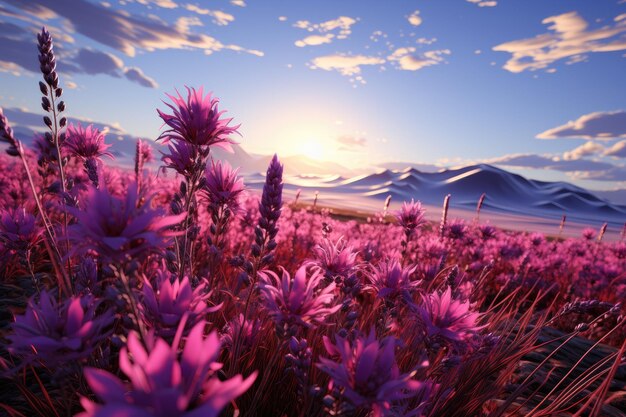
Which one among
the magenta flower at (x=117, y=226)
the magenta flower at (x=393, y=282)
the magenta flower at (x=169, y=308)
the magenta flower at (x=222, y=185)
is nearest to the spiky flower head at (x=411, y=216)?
the magenta flower at (x=393, y=282)

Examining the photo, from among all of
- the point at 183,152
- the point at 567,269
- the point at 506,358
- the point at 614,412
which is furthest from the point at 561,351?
the point at 183,152

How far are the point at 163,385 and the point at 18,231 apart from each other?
2.33m

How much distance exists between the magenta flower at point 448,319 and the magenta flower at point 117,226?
1.50 m

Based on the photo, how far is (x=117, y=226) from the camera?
1259 millimetres

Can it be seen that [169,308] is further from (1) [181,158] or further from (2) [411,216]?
(2) [411,216]

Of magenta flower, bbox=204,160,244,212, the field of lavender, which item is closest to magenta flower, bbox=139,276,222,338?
the field of lavender

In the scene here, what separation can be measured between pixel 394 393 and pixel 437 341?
84 cm

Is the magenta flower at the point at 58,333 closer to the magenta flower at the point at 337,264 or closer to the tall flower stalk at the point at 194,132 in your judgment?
the tall flower stalk at the point at 194,132

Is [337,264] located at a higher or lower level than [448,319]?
higher

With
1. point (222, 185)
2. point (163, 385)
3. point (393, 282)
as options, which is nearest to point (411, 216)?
point (393, 282)

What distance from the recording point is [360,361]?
1.38m

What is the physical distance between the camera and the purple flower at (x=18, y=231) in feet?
7.90

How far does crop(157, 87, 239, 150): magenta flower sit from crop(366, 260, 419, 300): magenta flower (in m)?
1.45

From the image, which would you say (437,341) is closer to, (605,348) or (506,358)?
(506,358)
